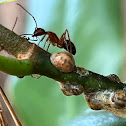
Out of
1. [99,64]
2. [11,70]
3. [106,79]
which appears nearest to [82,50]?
[99,64]

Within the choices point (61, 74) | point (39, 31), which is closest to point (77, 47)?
point (39, 31)

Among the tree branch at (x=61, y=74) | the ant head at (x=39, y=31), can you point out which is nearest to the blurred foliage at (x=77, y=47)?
the ant head at (x=39, y=31)

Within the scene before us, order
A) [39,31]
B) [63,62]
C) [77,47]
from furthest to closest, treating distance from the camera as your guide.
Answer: [77,47], [39,31], [63,62]

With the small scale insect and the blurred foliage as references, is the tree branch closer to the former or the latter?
the small scale insect

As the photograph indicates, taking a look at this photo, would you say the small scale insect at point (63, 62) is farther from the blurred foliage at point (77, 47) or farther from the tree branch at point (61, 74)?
the blurred foliage at point (77, 47)

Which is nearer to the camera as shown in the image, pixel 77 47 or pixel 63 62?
pixel 63 62

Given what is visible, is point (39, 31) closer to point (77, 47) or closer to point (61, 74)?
point (77, 47)
